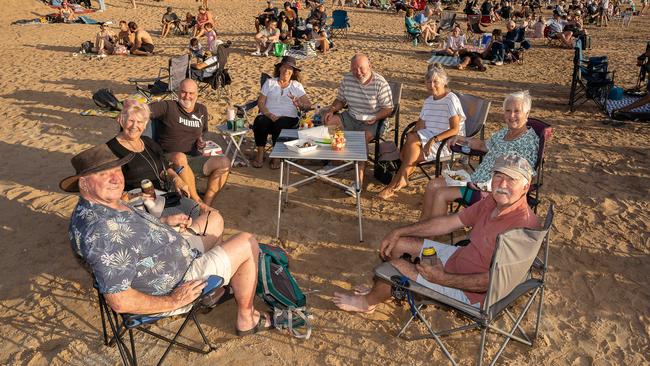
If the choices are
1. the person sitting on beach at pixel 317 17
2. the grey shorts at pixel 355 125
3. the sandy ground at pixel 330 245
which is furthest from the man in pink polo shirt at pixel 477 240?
the person sitting on beach at pixel 317 17

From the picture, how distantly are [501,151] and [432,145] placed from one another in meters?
1.00

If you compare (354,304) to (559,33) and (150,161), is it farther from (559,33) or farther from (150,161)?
(559,33)

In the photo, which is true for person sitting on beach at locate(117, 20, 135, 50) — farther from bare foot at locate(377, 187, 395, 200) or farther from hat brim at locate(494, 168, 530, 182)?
hat brim at locate(494, 168, 530, 182)

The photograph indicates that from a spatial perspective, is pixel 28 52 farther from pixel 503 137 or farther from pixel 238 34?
pixel 503 137

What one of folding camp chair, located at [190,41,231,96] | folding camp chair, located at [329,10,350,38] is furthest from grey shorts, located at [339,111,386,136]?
folding camp chair, located at [329,10,350,38]

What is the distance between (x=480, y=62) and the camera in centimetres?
1232

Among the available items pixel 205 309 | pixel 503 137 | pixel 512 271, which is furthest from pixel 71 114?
pixel 512 271

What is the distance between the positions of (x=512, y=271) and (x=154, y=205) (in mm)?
2832

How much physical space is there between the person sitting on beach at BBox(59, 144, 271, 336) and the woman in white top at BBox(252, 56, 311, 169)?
3.21m

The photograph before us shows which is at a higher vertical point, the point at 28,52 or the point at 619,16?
the point at 619,16

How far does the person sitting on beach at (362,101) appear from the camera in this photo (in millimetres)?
5836

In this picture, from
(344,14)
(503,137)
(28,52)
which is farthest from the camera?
(344,14)

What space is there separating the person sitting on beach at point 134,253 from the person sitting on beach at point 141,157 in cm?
103

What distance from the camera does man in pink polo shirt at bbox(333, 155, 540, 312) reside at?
3002mm
